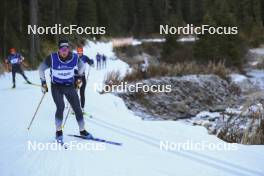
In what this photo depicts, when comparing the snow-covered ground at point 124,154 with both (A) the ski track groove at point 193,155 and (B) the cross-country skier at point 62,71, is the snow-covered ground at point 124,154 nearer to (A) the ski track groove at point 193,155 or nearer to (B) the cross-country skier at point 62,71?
(A) the ski track groove at point 193,155

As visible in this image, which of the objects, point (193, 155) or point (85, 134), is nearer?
point (193, 155)

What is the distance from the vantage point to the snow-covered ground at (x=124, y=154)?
725cm

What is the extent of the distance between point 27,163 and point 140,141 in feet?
8.47

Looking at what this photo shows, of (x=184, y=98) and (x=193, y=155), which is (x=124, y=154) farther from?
(x=184, y=98)

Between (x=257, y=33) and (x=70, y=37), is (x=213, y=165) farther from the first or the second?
(x=257, y=33)

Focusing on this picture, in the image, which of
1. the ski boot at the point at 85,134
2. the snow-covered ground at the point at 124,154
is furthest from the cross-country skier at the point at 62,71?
the snow-covered ground at the point at 124,154

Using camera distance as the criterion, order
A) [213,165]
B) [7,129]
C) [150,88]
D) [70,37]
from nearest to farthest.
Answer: [213,165], [7,129], [150,88], [70,37]

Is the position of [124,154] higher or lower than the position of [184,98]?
lower

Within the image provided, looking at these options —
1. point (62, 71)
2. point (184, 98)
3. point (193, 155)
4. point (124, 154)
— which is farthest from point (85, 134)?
point (184, 98)

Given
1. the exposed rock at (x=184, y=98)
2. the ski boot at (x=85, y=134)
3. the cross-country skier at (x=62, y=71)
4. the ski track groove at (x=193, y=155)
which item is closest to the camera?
the ski track groove at (x=193, y=155)

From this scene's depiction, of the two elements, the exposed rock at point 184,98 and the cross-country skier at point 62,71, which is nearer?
the cross-country skier at point 62,71

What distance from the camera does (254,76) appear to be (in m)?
35.7

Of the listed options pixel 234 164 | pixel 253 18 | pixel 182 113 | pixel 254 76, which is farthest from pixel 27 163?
pixel 253 18

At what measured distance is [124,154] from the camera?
8320 mm
